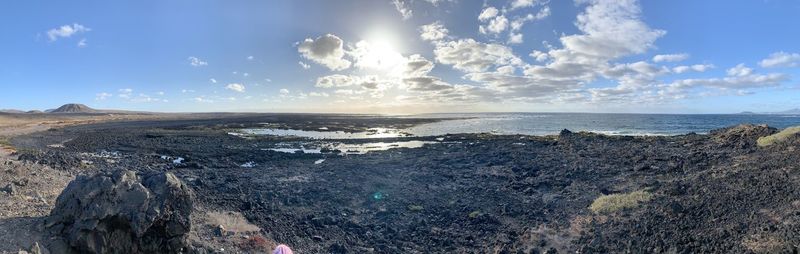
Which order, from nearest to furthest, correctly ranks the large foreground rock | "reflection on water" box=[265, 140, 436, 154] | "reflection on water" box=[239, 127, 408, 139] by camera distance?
the large foreground rock, "reflection on water" box=[265, 140, 436, 154], "reflection on water" box=[239, 127, 408, 139]

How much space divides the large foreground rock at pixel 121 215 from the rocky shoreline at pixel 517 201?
1063mm

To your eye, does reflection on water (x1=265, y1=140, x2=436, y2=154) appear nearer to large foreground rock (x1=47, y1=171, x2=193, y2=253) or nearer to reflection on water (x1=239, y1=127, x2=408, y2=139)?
reflection on water (x1=239, y1=127, x2=408, y2=139)

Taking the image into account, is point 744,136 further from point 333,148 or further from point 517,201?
point 333,148

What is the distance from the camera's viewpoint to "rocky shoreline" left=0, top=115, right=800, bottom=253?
531 inches

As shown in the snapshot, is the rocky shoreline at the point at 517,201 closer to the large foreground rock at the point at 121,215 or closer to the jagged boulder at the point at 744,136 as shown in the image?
the jagged boulder at the point at 744,136

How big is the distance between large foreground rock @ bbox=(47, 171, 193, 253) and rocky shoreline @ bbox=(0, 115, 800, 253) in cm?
106

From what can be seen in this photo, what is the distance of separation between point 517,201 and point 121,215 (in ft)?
51.6

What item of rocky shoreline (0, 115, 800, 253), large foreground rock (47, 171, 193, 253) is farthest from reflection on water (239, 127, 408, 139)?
large foreground rock (47, 171, 193, 253)

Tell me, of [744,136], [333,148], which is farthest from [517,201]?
[333,148]

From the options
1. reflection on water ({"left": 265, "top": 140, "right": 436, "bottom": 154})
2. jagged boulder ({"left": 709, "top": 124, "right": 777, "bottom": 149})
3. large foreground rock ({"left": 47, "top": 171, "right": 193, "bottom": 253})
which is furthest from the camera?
reflection on water ({"left": 265, "top": 140, "right": 436, "bottom": 154})

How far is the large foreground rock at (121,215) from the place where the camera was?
391 inches

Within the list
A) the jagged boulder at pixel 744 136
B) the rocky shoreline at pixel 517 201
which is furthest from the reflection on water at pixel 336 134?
the jagged boulder at pixel 744 136

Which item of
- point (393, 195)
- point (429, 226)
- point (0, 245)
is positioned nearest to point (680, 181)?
point (429, 226)

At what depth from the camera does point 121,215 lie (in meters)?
10.2
